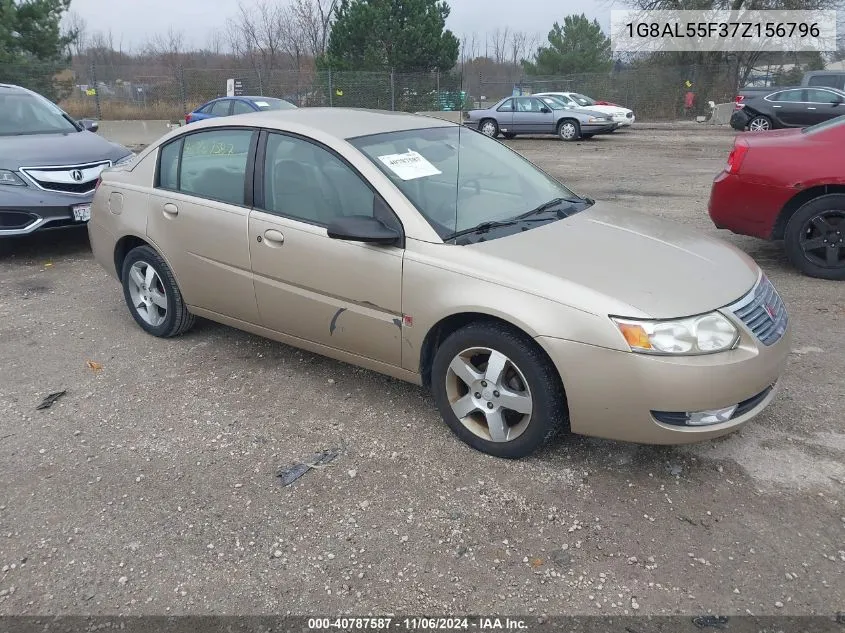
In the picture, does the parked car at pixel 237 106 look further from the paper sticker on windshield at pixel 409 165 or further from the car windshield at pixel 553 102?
the paper sticker on windshield at pixel 409 165

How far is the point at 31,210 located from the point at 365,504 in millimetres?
5333

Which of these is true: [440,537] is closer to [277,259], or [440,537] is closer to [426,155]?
[277,259]

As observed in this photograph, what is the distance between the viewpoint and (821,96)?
19141mm

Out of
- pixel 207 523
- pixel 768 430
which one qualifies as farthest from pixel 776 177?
pixel 207 523

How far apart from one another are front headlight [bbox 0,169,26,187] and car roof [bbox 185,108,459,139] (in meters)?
3.20

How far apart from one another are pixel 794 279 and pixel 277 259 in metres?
4.50

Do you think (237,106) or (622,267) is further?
(237,106)

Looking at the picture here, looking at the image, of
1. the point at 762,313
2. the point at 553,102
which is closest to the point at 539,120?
the point at 553,102

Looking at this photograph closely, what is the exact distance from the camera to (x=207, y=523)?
2.92 m

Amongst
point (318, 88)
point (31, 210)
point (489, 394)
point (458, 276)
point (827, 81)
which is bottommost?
point (489, 394)

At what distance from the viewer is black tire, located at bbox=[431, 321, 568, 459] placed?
3.03 metres

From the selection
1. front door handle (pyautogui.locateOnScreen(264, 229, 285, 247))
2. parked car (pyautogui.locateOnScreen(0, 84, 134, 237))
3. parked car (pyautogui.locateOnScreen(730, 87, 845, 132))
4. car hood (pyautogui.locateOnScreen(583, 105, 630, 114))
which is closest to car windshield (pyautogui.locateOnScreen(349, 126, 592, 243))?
front door handle (pyautogui.locateOnScreen(264, 229, 285, 247))

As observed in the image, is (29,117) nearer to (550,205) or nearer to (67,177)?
(67,177)

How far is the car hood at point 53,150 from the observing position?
6750 mm
